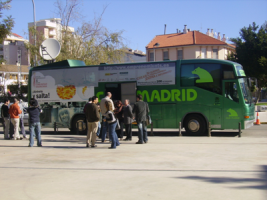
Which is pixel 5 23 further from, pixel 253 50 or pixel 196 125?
pixel 253 50

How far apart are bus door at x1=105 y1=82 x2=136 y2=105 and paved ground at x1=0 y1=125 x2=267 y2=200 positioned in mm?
4484

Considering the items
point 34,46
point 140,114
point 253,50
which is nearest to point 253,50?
point 253,50

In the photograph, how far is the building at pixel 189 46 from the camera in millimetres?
62156

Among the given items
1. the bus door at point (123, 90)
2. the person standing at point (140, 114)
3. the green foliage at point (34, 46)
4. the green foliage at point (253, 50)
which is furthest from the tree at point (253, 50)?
the person standing at point (140, 114)

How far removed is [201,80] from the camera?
14.4 m

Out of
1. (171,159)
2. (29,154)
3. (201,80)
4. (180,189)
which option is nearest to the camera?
(180,189)

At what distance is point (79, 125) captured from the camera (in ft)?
52.7

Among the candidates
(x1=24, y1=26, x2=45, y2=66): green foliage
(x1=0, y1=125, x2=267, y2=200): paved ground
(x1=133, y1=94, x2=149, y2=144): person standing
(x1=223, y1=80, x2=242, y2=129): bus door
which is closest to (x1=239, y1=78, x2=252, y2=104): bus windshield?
(x1=223, y1=80, x2=242, y2=129): bus door

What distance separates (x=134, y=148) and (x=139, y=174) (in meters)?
3.89

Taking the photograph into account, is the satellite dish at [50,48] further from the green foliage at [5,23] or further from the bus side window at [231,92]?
the bus side window at [231,92]

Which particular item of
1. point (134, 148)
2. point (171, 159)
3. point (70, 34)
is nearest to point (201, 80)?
point (134, 148)

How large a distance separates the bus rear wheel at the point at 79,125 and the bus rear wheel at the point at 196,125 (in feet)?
16.4

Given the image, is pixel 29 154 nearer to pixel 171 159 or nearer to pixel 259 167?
pixel 171 159

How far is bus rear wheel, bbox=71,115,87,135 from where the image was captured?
16.0m
